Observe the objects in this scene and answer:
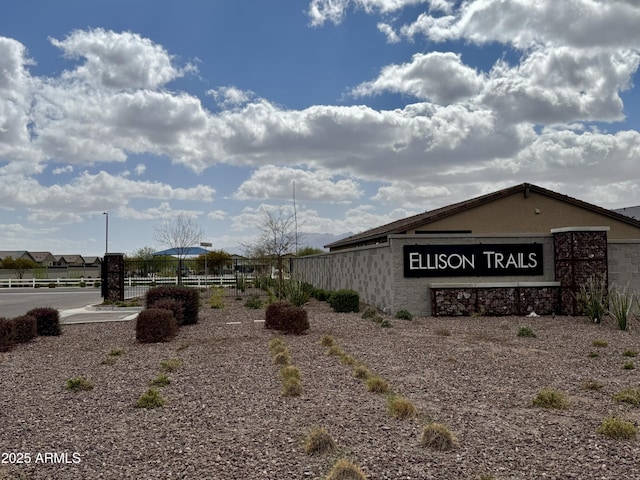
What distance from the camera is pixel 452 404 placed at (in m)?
6.50

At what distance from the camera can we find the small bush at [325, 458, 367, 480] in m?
4.25

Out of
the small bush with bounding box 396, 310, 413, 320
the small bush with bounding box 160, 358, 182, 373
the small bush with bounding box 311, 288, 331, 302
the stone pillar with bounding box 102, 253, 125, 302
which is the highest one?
the stone pillar with bounding box 102, 253, 125, 302

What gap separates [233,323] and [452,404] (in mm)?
9357

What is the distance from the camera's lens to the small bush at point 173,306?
13.4m

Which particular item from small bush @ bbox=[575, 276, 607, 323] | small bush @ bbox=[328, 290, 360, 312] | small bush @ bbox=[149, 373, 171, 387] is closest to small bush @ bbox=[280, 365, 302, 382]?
small bush @ bbox=[149, 373, 171, 387]

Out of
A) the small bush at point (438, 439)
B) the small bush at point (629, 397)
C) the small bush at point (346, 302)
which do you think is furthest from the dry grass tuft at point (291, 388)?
the small bush at point (346, 302)

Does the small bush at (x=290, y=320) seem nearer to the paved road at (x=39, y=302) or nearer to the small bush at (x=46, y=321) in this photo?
the small bush at (x=46, y=321)

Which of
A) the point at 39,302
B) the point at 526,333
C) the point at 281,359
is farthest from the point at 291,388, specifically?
the point at 39,302

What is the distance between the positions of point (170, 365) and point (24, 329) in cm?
497

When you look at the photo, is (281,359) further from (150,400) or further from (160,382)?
(150,400)

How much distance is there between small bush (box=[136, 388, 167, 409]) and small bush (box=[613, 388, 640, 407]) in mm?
5427

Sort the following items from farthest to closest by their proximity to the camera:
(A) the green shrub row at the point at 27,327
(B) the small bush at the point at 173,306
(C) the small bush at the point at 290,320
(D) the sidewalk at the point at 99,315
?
1. (D) the sidewalk at the point at 99,315
2. (B) the small bush at the point at 173,306
3. (C) the small bush at the point at 290,320
4. (A) the green shrub row at the point at 27,327

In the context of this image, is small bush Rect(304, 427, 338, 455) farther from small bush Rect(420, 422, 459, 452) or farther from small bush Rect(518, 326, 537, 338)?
small bush Rect(518, 326, 537, 338)

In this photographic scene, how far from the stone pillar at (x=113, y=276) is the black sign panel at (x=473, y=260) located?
12879mm
